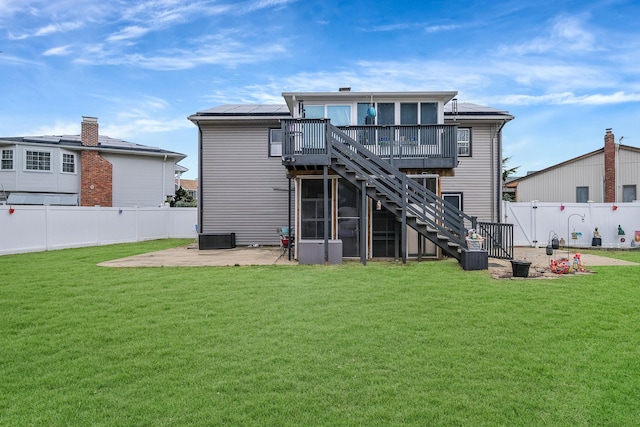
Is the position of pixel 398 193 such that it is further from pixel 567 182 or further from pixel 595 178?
Answer: pixel 567 182

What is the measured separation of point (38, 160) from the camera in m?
22.8

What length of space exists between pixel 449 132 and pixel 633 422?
9.44m

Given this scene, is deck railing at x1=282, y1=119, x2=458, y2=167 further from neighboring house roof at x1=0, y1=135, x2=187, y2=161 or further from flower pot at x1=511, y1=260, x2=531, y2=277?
neighboring house roof at x1=0, y1=135, x2=187, y2=161

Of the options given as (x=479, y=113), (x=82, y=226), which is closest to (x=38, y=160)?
(x=82, y=226)

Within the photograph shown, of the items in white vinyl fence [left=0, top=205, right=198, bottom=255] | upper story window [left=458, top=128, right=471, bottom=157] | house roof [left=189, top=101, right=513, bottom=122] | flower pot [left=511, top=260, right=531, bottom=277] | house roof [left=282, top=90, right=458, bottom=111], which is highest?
house roof [left=189, top=101, right=513, bottom=122]

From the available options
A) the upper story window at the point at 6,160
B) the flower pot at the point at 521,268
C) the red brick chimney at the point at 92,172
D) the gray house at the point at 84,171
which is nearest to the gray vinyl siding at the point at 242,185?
the flower pot at the point at 521,268

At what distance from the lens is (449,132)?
444 inches

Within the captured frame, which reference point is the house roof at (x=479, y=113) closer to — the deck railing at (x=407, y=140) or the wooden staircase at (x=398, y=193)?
the deck railing at (x=407, y=140)

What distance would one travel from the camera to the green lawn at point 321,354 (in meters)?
3.01

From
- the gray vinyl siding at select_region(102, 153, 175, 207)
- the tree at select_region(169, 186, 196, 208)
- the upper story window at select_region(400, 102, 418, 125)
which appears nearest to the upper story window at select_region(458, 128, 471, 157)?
the upper story window at select_region(400, 102, 418, 125)

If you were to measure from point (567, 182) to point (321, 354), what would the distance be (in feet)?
80.0

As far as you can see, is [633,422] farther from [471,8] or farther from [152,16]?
[152,16]

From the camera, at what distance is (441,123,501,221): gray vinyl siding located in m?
15.4

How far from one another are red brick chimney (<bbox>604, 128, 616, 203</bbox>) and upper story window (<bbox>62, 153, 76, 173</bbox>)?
31.6 metres
